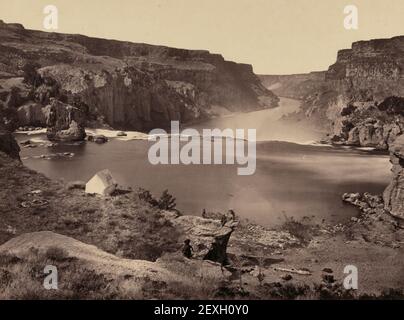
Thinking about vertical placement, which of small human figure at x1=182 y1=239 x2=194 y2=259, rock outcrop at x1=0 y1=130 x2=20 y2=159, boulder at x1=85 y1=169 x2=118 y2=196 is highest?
rock outcrop at x1=0 y1=130 x2=20 y2=159

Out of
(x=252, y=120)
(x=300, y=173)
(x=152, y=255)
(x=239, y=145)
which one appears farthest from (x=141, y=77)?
(x=152, y=255)

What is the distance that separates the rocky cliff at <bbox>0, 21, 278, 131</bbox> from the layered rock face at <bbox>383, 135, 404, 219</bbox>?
7254cm

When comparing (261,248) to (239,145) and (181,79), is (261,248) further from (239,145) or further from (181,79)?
(181,79)

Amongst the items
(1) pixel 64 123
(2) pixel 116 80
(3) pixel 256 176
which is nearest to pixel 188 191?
(3) pixel 256 176

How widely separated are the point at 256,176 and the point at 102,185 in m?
30.6

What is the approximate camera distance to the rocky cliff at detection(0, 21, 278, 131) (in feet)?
328

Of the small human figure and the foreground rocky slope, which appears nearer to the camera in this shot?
the foreground rocky slope

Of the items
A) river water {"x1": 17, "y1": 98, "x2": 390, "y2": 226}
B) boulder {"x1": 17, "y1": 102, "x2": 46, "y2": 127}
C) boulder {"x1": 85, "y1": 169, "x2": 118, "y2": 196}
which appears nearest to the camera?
boulder {"x1": 85, "y1": 169, "x2": 118, "y2": 196}

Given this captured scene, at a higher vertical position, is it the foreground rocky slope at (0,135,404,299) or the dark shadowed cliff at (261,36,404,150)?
the dark shadowed cliff at (261,36,404,150)

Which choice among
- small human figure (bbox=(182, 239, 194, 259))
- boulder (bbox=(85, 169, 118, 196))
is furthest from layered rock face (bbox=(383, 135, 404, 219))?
boulder (bbox=(85, 169, 118, 196))

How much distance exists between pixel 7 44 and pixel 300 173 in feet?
339

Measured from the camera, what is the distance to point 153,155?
70.1 m

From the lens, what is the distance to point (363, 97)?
110 metres

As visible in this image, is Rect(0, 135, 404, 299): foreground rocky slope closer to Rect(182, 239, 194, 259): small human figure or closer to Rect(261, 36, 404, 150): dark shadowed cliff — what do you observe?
Rect(182, 239, 194, 259): small human figure
